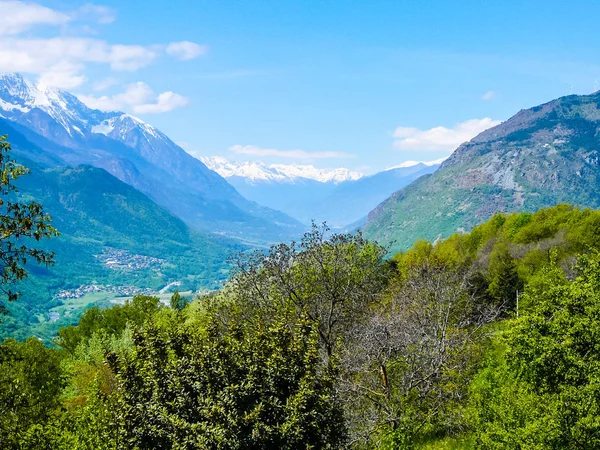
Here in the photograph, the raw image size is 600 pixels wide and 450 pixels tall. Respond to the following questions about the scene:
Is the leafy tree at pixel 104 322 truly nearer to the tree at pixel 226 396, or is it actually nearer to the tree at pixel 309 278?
the tree at pixel 309 278

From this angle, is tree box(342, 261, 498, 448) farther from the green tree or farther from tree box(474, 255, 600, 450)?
the green tree

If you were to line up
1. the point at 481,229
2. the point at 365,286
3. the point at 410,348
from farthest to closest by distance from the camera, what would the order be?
the point at 481,229 → the point at 365,286 → the point at 410,348

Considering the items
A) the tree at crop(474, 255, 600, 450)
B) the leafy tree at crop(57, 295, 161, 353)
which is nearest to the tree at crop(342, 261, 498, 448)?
the tree at crop(474, 255, 600, 450)

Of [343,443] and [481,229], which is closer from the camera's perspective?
[343,443]

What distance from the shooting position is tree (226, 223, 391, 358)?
32.7m

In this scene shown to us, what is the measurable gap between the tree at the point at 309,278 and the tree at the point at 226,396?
15.0 m

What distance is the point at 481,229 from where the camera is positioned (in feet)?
316

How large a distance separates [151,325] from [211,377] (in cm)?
381

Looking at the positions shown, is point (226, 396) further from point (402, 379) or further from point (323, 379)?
point (402, 379)

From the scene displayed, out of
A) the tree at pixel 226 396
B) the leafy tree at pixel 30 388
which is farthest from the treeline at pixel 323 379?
the leafy tree at pixel 30 388

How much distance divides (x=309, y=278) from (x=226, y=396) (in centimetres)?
2095

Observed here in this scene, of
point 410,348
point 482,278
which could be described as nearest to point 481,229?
point 482,278

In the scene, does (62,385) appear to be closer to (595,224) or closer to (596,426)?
(596,426)

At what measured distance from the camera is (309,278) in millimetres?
34719
